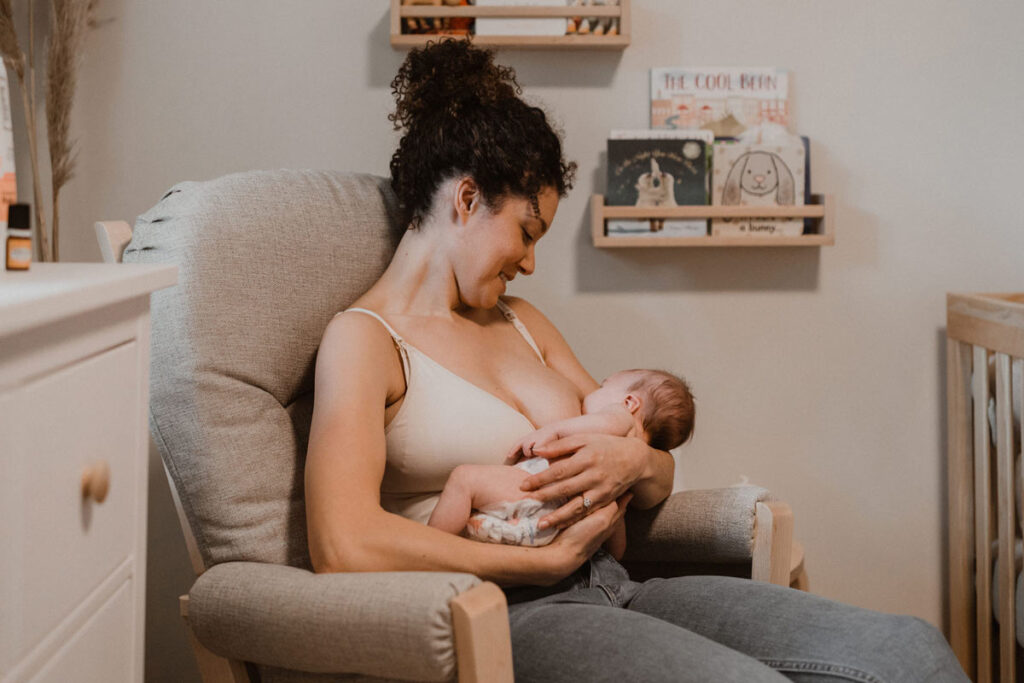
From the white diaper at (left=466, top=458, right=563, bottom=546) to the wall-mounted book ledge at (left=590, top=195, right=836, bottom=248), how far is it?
83 cm

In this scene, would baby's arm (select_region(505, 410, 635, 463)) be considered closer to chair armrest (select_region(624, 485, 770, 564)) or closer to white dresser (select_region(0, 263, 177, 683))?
chair armrest (select_region(624, 485, 770, 564))

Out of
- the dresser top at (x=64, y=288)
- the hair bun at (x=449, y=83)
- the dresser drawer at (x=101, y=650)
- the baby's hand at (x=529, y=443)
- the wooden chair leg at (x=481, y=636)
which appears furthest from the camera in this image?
the hair bun at (x=449, y=83)

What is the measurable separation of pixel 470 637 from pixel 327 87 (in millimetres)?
1442

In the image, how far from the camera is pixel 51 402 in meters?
0.72

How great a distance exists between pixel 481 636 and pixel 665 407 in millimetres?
715

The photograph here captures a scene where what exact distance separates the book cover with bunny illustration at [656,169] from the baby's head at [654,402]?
52cm

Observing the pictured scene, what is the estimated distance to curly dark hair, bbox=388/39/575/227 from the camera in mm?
1381

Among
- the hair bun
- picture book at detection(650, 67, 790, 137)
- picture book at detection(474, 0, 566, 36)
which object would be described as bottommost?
the hair bun

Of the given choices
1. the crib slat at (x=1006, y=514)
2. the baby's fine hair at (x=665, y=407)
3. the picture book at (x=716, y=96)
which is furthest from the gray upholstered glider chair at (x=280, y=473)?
the picture book at (x=716, y=96)

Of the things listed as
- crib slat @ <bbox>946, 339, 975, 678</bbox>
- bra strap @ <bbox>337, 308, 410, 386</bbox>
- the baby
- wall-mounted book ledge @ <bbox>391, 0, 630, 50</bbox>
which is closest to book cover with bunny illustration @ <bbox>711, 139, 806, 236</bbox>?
wall-mounted book ledge @ <bbox>391, 0, 630, 50</bbox>

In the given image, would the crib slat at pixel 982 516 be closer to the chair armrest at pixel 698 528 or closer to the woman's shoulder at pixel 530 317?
the chair armrest at pixel 698 528

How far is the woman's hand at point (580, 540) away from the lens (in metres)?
1.21

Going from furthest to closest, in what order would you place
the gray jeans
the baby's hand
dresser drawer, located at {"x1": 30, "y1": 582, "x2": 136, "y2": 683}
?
the baby's hand, the gray jeans, dresser drawer, located at {"x1": 30, "y1": 582, "x2": 136, "y2": 683}

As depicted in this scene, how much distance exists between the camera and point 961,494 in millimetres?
2004
